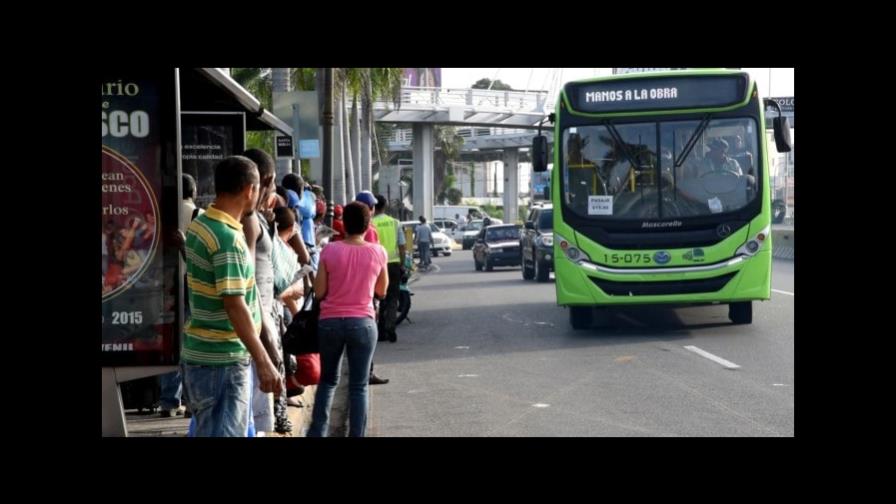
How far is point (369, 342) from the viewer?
27.6 ft

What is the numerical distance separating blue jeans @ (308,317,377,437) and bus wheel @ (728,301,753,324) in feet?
31.1

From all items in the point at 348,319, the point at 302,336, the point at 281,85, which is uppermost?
the point at 281,85

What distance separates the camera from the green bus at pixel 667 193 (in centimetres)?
1591

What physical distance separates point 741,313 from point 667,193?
209cm

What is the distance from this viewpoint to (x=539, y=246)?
2941 cm

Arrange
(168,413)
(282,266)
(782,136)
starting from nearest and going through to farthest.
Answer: (282,266), (168,413), (782,136)

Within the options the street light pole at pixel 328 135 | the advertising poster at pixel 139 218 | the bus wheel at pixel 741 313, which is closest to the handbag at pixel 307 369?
the advertising poster at pixel 139 218

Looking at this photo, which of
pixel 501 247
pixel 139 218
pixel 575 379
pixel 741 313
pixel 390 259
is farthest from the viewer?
pixel 501 247

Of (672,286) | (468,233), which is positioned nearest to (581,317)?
(672,286)

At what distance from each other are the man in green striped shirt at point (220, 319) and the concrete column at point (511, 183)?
9064 cm

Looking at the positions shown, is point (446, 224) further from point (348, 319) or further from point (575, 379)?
point (348, 319)

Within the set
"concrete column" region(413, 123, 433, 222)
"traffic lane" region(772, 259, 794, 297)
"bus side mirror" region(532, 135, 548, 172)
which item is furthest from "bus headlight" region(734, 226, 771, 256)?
"concrete column" region(413, 123, 433, 222)
